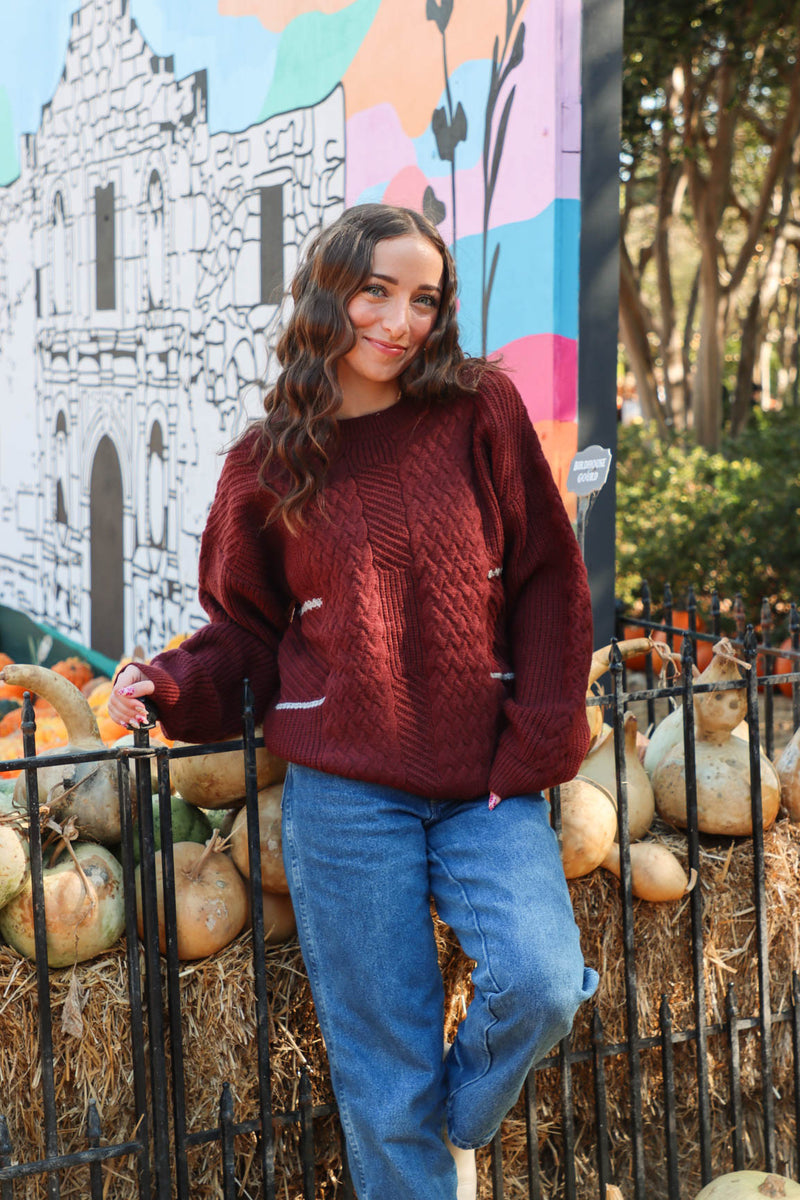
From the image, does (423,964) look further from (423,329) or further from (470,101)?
(470,101)

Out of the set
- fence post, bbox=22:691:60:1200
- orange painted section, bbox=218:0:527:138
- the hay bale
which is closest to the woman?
fence post, bbox=22:691:60:1200

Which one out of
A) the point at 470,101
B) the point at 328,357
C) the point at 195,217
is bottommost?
the point at 328,357

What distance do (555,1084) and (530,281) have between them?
234 cm

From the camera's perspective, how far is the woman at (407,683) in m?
2.26

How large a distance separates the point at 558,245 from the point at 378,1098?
8.18 ft

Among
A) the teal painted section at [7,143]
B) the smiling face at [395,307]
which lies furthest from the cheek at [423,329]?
the teal painted section at [7,143]

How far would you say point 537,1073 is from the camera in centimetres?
294

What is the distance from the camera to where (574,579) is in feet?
8.04

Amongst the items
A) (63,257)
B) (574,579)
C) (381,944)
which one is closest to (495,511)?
(574,579)

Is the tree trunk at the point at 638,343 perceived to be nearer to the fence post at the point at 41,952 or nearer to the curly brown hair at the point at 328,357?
the curly brown hair at the point at 328,357

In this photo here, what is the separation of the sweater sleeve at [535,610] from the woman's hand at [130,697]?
28.5 inches

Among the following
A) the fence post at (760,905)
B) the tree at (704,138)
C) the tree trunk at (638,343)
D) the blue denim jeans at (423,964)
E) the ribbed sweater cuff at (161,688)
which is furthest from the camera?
the tree trunk at (638,343)

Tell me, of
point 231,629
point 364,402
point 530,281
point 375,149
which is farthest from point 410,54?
point 231,629

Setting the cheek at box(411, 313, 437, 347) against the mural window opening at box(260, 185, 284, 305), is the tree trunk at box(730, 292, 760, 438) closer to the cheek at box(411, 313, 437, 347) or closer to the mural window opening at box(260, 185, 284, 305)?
the mural window opening at box(260, 185, 284, 305)
